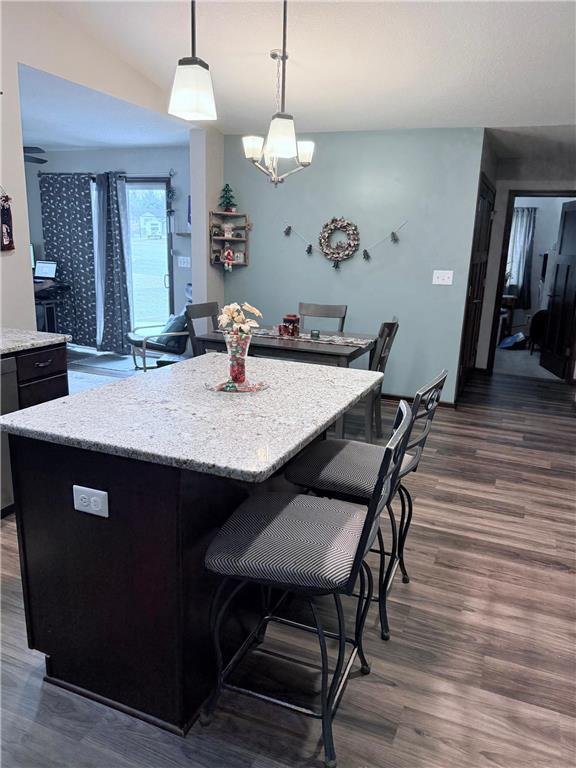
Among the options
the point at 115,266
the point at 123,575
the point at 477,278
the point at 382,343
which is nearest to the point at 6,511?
the point at 123,575

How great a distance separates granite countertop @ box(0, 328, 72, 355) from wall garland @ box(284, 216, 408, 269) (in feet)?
9.58

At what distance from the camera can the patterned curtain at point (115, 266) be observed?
21.9 ft

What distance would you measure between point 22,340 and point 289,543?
205cm

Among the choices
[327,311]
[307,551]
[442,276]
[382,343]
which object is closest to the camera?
[307,551]

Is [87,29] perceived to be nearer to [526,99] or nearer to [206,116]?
[206,116]

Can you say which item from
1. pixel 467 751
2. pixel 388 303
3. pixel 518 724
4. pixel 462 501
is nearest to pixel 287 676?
pixel 467 751

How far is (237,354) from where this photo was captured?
84.9 inches

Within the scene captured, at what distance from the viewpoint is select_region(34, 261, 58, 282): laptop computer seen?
6.98 meters

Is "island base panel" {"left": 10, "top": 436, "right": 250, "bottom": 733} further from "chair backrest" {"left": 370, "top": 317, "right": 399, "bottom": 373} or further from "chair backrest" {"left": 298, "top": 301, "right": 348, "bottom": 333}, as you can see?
"chair backrest" {"left": 298, "top": 301, "right": 348, "bottom": 333}

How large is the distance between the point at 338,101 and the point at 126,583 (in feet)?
13.7

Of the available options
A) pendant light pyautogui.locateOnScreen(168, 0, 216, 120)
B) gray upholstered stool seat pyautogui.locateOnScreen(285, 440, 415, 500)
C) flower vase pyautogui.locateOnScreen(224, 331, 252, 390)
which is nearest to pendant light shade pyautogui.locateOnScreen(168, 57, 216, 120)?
pendant light pyautogui.locateOnScreen(168, 0, 216, 120)

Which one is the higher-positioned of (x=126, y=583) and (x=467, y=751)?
(x=126, y=583)

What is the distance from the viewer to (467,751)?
5.38ft

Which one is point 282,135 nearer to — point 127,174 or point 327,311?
point 327,311
